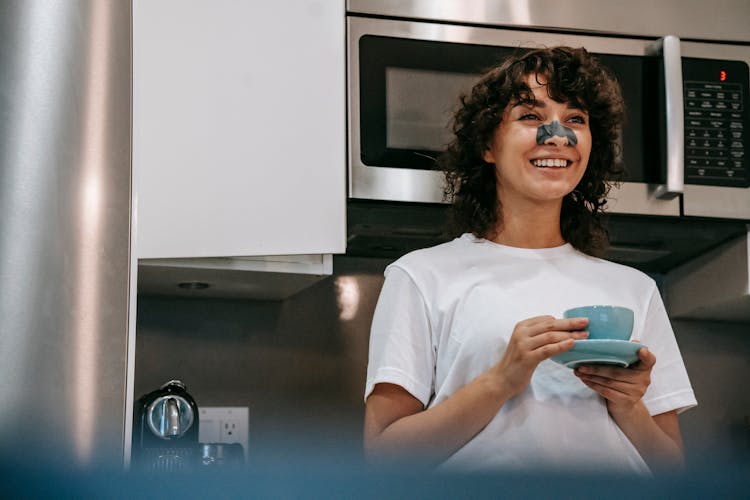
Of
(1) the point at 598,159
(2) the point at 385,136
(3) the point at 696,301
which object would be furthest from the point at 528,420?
(3) the point at 696,301

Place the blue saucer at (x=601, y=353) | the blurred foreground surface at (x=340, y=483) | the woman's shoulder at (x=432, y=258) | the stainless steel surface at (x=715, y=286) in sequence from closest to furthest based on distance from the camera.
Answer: the blurred foreground surface at (x=340, y=483) < the blue saucer at (x=601, y=353) < the woman's shoulder at (x=432, y=258) < the stainless steel surface at (x=715, y=286)

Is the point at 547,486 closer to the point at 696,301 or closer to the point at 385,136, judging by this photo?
the point at 385,136

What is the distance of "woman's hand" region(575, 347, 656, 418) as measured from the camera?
129 cm

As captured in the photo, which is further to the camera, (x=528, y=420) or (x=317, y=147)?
(x=317, y=147)

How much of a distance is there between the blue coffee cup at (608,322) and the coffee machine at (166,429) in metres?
0.83

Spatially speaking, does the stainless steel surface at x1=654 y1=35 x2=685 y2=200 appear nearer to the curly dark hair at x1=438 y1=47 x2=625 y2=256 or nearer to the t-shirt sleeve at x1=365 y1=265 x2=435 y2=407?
the curly dark hair at x1=438 y1=47 x2=625 y2=256

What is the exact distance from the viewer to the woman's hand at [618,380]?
129cm

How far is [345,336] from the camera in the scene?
215cm

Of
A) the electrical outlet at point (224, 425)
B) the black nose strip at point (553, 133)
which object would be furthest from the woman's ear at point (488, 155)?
the electrical outlet at point (224, 425)

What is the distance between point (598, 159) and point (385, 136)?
38cm

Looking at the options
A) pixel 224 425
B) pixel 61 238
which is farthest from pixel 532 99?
pixel 61 238

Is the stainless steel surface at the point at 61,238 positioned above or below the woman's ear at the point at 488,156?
below

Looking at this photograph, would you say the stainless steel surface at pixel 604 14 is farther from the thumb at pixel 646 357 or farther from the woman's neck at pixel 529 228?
the thumb at pixel 646 357

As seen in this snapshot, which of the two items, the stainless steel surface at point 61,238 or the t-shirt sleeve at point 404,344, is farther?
the t-shirt sleeve at point 404,344
